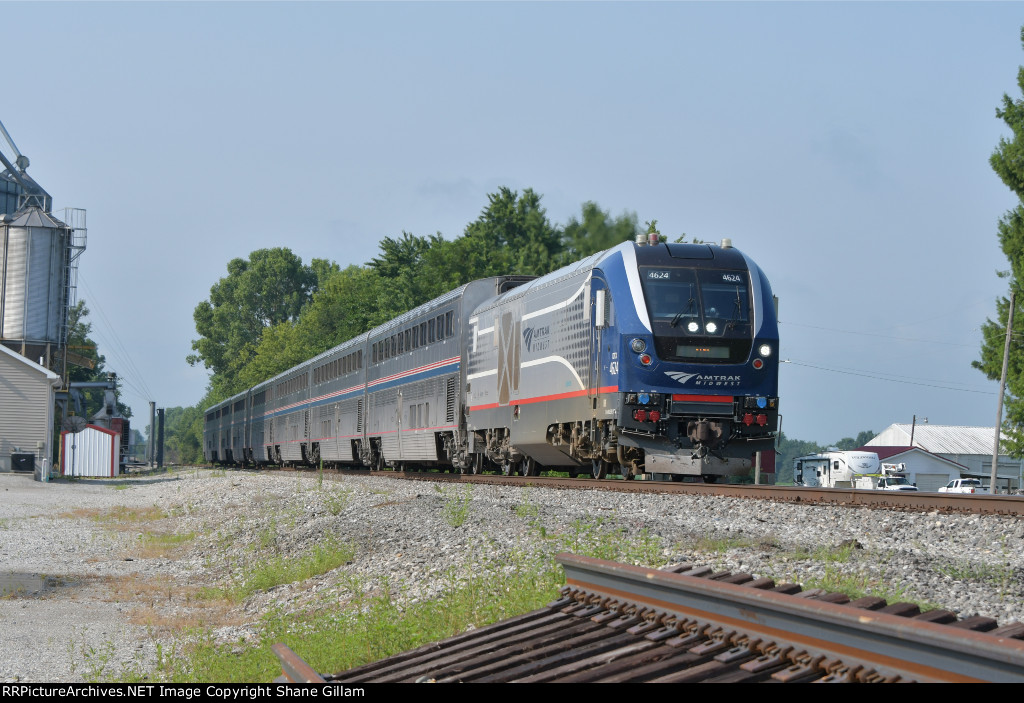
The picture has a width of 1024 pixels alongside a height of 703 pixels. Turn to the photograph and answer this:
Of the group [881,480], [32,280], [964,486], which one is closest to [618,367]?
[32,280]

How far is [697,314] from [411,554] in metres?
6.84

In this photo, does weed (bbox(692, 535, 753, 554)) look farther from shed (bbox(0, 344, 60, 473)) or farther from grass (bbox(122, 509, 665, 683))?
shed (bbox(0, 344, 60, 473))

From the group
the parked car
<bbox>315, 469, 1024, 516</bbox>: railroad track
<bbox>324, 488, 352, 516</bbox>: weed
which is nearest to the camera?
<bbox>315, 469, 1024, 516</bbox>: railroad track

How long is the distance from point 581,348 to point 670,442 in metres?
2.12

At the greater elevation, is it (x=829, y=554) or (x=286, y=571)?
(x=829, y=554)

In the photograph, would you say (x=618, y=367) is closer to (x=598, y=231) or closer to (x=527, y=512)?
(x=527, y=512)

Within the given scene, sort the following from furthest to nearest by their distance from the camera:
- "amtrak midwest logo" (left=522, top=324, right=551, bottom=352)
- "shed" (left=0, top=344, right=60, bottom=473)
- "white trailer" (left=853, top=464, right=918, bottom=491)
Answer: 1. "white trailer" (left=853, top=464, right=918, bottom=491)
2. "shed" (left=0, top=344, right=60, bottom=473)
3. "amtrak midwest logo" (left=522, top=324, right=551, bottom=352)

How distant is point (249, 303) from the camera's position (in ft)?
384

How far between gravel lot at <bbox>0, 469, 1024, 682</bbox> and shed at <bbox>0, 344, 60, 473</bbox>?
23.0m

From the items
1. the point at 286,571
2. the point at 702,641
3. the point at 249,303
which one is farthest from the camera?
Answer: the point at 249,303

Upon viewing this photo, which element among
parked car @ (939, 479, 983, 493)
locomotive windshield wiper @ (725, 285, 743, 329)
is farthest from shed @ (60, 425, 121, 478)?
parked car @ (939, 479, 983, 493)

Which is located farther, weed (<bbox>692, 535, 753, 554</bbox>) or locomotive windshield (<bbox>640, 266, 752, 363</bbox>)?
locomotive windshield (<bbox>640, 266, 752, 363</bbox>)

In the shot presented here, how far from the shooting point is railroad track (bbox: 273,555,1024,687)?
10.4 feet
